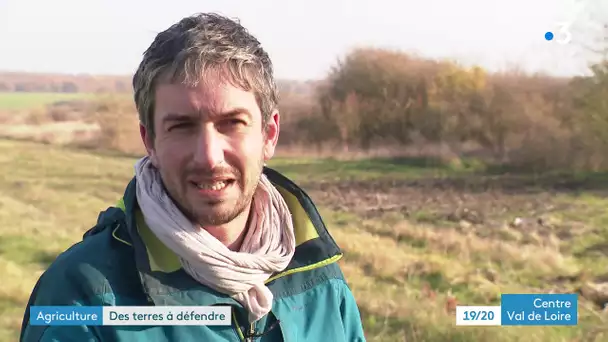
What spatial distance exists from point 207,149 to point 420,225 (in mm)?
1432

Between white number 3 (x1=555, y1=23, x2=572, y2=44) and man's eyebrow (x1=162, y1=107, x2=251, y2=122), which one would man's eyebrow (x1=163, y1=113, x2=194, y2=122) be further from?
white number 3 (x1=555, y1=23, x2=572, y2=44)

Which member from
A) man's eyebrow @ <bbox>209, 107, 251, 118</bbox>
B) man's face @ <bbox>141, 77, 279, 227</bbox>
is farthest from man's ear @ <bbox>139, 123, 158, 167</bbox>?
man's eyebrow @ <bbox>209, 107, 251, 118</bbox>

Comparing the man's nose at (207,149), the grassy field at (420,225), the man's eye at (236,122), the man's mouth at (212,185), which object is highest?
the man's eye at (236,122)

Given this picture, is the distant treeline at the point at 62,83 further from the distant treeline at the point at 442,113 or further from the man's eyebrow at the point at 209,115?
the man's eyebrow at the point at 209,115

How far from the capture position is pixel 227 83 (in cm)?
100

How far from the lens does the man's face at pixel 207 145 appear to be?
100cm

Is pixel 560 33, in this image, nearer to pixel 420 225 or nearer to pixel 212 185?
pixel 420 225

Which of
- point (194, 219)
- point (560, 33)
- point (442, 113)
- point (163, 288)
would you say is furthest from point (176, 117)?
point (560, 33)

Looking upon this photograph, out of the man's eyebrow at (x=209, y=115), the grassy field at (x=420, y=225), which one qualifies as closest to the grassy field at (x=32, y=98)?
the grassy field at (x=420, y=225)

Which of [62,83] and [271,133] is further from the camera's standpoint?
[62,83]

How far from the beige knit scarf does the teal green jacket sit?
0.8 inches

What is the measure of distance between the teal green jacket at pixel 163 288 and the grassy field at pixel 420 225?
1004 mm

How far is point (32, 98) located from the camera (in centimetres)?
204

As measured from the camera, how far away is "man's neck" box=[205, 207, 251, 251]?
110cm
